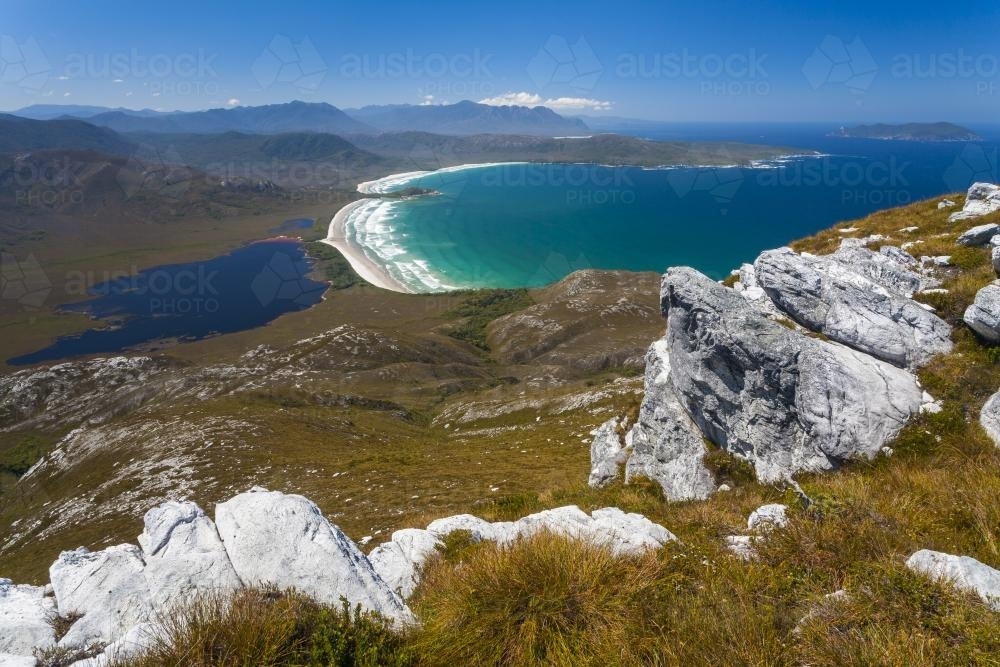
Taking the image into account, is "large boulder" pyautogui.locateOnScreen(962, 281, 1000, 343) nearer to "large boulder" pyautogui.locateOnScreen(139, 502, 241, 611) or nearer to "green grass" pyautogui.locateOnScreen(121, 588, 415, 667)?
"green grass" pyautogui.locateOnScreen(121, 588, 415, 667)

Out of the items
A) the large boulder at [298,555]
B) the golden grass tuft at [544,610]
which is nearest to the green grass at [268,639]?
the golden grass tuft at [544,610]

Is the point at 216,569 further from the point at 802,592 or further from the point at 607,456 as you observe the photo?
the point at 607,456

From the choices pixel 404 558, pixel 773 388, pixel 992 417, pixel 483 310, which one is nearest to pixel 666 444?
pixel 773 388

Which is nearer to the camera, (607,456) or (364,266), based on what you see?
(607,456)

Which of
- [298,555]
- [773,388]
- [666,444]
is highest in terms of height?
[773,388]

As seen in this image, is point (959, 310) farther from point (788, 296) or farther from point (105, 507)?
point (105, 507)
